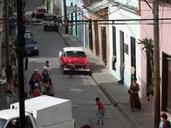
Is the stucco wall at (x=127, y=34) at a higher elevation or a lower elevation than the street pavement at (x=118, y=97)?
higher

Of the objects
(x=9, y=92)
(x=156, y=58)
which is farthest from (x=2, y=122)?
(x=9, y=92)

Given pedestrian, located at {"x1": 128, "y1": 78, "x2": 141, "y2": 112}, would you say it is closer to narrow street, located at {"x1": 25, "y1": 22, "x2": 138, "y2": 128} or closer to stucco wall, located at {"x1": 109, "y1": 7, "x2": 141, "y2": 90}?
narrow street, located at {"x1": 25, "y1": 22, "x2": 138, "y2": 128}

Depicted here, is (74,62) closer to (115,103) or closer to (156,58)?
(115,103)

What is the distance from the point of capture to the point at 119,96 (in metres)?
31.4

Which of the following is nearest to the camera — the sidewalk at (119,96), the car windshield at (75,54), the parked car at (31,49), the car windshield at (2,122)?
the car windshield at (2,122)

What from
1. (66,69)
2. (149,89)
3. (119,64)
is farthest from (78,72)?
(149,89)

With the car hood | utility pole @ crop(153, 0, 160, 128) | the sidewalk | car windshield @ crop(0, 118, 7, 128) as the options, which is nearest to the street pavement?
the sidewalk

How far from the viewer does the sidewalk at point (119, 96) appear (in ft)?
84.9

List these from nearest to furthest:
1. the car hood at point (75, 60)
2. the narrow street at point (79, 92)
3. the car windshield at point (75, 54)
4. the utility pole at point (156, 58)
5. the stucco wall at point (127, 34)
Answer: the utility pole at point (156, 58)
the narrow street at point (79, 92)
the stucco wall at point (127, 34)
the car hood at point (75, 60)
the car windshield at point (75, 54)

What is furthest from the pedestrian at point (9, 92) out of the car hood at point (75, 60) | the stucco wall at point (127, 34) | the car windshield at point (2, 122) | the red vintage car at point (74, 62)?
the car windshield at point (2, 122)

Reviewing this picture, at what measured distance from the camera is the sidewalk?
2588 cm

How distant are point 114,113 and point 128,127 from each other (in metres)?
2.97

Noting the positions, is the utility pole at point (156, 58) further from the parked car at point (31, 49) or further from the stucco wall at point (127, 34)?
the parked car at point (31, 49)

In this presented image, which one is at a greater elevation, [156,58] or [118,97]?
[156,58]
